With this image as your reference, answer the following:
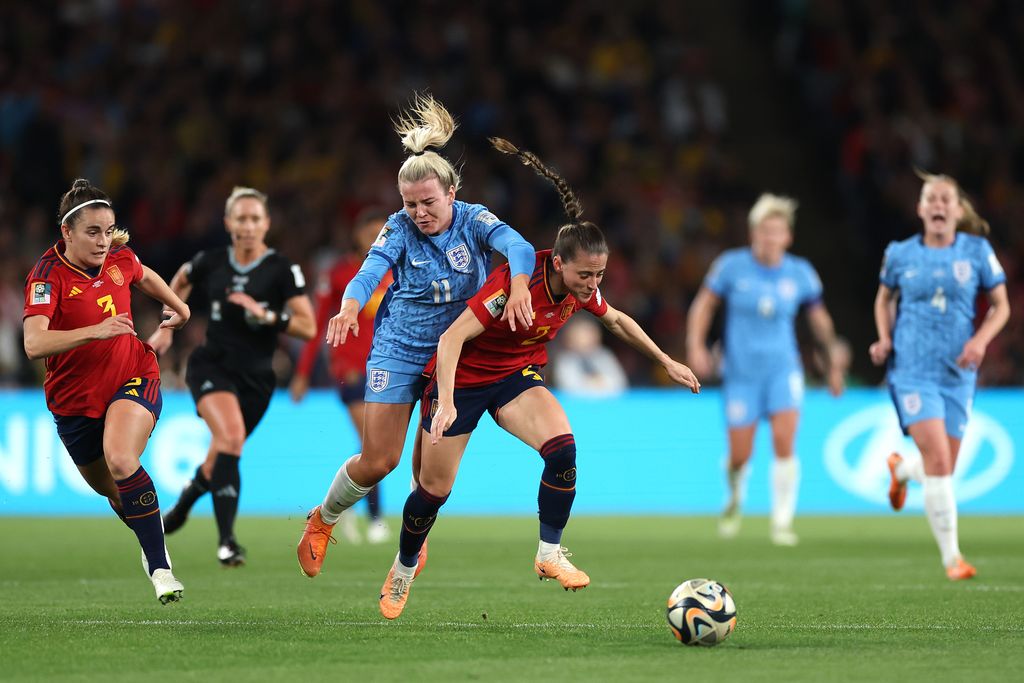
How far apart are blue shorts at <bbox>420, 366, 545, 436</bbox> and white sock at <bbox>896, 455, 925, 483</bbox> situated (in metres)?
3.88

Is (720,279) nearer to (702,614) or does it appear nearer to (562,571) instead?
(562,571)

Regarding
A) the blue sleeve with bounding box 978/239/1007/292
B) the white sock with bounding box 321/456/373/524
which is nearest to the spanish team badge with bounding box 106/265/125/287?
the white sock with bounding box 321/456/373/524

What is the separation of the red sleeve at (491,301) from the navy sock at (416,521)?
0.95m

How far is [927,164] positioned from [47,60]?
1184 cm

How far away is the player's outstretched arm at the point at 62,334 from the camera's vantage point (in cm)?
713

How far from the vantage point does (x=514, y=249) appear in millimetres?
7301

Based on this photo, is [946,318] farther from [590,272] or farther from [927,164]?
Answer: [927,164]

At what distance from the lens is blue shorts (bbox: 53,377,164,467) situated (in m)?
7.77

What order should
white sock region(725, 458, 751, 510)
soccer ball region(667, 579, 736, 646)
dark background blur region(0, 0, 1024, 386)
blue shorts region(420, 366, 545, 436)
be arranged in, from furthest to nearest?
dark background blur region(0, 0, 1024, 386) < white sock region(725, 458, 751, 510) < blue shorts region(420, 366, 545, 436) < soccer ball region(667, 579, 736, 646)

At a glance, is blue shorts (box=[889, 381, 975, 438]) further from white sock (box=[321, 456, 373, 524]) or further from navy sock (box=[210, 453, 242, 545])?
navy sock (box=[210, 453, 242, 545])

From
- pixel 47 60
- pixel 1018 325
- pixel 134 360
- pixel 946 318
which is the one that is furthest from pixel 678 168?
pixel 134 360

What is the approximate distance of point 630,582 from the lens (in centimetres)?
938

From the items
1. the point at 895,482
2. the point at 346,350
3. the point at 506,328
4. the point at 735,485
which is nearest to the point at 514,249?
the point at 506,328

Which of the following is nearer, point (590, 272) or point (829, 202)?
point (590, 272)
